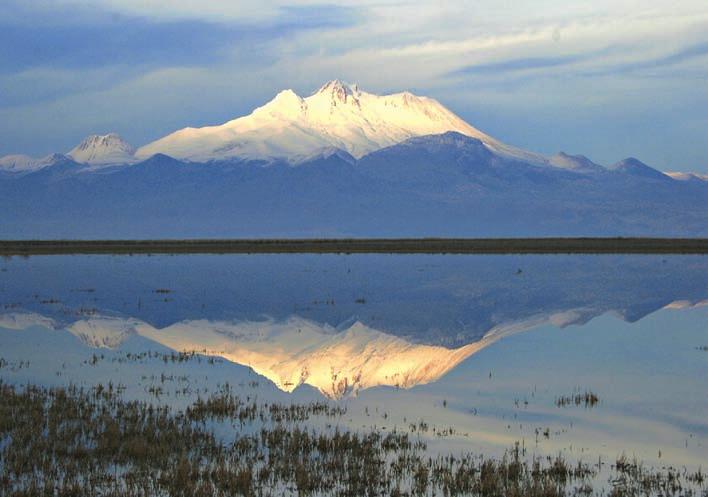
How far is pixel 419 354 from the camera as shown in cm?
2789

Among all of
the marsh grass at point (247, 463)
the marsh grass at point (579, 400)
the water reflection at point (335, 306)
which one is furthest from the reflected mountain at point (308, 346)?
the marsh grass at point (247, 463)

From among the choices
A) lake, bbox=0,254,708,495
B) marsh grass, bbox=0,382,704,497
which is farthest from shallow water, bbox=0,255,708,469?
marsh grass, bbox=0,382,704,497

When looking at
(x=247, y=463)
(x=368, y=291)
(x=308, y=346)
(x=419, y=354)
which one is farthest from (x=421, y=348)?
(x=368, y=291)

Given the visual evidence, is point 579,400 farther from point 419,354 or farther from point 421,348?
point 421,348

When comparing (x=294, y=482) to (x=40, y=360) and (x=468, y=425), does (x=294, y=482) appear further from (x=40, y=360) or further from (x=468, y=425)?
(x=40, y=360)

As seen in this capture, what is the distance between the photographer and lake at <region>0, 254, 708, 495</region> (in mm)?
17375

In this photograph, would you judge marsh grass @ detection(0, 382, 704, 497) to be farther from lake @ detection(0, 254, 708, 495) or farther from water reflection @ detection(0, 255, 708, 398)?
water reflection @ detection(0, 255, 708, 398)

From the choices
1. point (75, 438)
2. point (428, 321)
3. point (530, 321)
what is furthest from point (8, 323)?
point (75, 438)

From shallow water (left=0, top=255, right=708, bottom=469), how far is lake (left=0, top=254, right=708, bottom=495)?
71 millimetres

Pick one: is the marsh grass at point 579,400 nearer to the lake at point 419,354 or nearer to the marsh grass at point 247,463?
the lake at point 419,354

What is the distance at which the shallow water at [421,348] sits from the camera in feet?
59.3

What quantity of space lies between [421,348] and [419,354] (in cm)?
126

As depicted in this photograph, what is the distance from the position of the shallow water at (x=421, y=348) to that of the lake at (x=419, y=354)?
7 cm

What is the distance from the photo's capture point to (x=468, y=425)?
58.1ft
